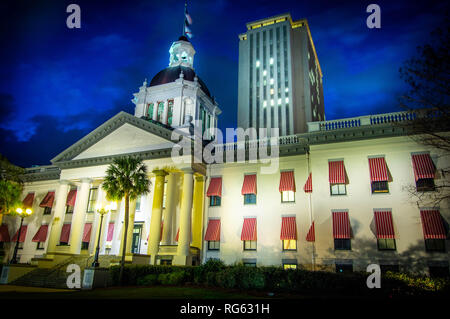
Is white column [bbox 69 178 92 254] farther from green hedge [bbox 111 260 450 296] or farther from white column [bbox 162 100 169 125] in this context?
white column [bbox 162 100 169 125]

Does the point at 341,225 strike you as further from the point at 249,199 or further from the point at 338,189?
the point at 249,199

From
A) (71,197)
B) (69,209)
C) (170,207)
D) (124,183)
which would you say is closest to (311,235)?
(170,207)

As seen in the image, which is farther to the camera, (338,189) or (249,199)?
(249,199)

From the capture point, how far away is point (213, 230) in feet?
97.3

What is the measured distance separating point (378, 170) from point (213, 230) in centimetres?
1480

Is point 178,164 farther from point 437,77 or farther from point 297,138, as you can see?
point 437,77

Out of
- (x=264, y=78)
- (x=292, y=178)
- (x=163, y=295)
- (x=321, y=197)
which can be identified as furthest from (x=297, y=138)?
(x=264, y=78)

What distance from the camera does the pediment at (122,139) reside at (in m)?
30.5

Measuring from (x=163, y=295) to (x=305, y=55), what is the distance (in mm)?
59753

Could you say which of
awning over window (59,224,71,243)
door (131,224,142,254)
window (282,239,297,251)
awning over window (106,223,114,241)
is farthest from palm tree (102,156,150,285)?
awning over window (59,224,71,243)

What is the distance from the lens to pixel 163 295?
17391 mm

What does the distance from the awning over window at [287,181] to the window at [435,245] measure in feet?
34.1

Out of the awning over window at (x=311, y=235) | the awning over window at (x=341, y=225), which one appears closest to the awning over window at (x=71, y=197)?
the awning over window at (x=311, y=235)

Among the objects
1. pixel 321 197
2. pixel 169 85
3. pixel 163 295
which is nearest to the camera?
pixel 163 295
